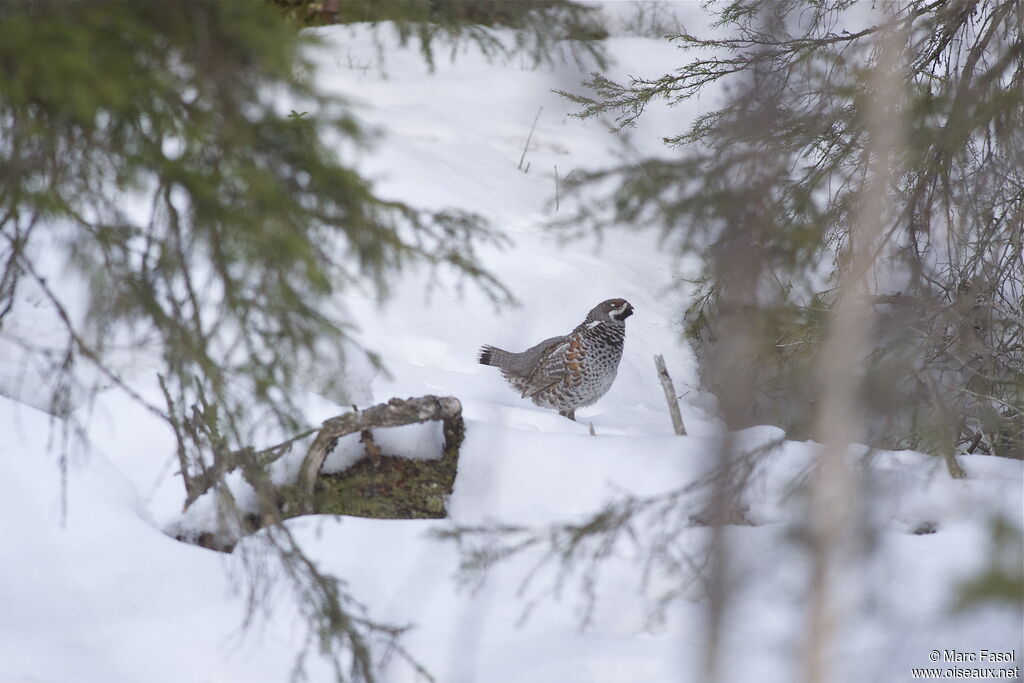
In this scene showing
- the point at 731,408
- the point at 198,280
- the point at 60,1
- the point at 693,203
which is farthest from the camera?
the point at 198,280

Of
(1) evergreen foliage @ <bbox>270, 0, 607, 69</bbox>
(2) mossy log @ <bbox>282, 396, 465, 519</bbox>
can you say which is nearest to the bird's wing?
(2) mossy log @ <bbox>282, 396, 465, 519</bbox>

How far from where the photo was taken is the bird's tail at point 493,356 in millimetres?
6113

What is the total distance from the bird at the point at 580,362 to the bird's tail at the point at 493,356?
7.6 inches

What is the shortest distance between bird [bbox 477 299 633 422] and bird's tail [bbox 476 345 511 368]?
0.63 ft

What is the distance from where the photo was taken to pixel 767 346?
396 centimetres

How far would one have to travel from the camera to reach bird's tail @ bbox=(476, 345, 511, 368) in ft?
20.1

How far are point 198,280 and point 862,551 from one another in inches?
189

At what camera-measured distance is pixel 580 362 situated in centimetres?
558

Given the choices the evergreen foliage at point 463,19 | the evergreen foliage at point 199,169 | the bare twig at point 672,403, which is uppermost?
the evergreen foliage at point 463,19

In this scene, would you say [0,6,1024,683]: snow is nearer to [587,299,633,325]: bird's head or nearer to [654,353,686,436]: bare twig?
[654,353,686,436]: bare twig

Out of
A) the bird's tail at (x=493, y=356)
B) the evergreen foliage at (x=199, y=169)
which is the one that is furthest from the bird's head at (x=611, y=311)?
the evergreen foliage at (x=199, y=169)

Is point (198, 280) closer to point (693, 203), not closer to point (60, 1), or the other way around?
point (693, 203)

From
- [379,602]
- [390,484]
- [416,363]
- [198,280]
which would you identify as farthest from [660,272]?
[379,602]

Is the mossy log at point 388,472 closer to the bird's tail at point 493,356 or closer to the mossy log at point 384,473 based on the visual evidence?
the mossy log at point 384,473
